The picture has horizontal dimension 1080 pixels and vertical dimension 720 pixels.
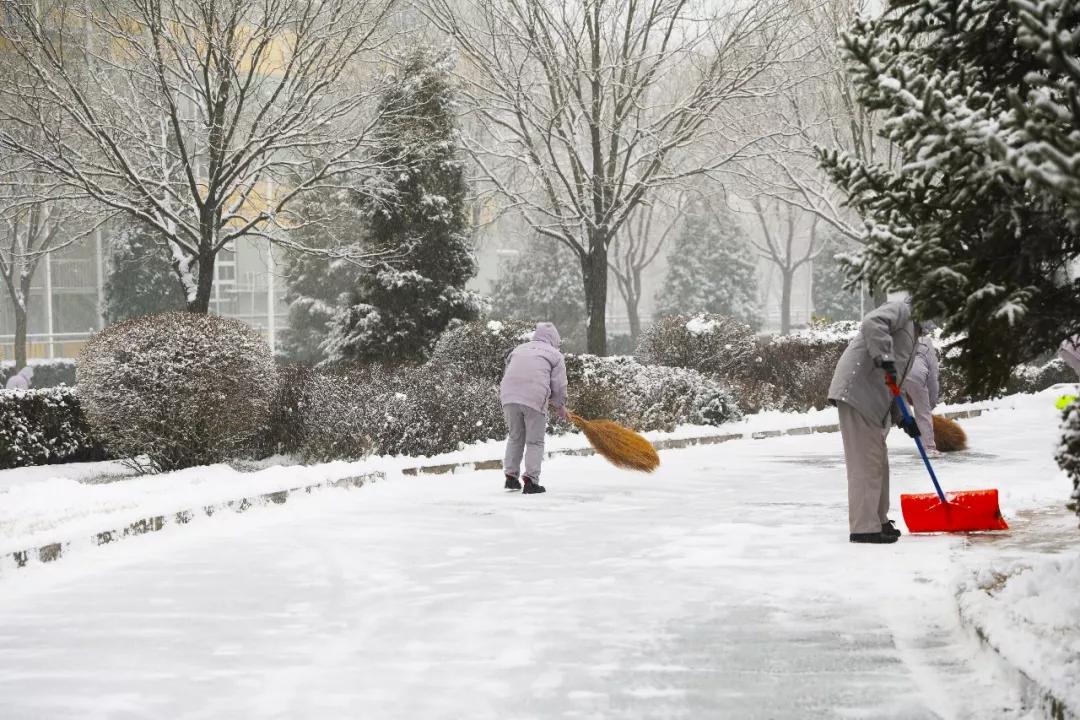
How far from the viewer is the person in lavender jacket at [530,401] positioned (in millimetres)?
13211

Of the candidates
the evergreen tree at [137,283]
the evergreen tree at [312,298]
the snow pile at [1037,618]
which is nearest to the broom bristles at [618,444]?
the snow pile at [1037,618]

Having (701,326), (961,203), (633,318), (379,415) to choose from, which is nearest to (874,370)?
(961,203)

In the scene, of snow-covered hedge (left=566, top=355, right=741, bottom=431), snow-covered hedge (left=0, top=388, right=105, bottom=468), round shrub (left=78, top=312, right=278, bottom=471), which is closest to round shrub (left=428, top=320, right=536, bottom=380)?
snow-covered hedge (left=566, top=355, right=741, bottom=431)

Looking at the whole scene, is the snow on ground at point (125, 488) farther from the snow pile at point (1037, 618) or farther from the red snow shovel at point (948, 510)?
the snow pile at point (1037, 618)

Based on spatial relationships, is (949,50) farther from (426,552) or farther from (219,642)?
(426,552)

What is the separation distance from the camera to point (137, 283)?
39.8m

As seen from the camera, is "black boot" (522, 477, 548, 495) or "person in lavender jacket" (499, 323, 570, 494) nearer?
"black boot" (522, 477, 548, 495)

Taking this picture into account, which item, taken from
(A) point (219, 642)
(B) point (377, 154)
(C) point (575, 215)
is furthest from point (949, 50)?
(C) point (575, 215)

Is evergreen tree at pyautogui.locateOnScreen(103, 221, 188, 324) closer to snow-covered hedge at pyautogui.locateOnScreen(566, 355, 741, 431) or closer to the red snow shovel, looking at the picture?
snow-covered hedge at pyautogui.locateOnScreen(566, 355, 741, 431)

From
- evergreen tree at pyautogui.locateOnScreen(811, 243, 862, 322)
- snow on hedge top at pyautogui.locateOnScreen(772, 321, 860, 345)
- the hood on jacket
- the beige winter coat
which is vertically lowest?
the beige winter coat

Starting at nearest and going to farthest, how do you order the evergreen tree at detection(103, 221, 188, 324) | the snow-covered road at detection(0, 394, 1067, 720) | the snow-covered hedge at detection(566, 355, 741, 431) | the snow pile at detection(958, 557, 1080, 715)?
the snow pile at detection(958, 557, 1080, 715), the snow-covered road at detection(0, 394, 1067, 720), the snow-covered hedge at detection(566, 355, 741, 431), the evergreen tree at detection(103, 221, 188, 324)

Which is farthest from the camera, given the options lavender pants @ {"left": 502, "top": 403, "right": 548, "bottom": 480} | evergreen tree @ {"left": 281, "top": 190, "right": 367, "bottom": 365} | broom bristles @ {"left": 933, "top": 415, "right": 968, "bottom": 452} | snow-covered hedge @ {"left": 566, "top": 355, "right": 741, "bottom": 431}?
evergreen tree @ {"left": 281, "top": 190, "right": 367, "bottom": 365}

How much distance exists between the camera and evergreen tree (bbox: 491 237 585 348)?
4788 cm

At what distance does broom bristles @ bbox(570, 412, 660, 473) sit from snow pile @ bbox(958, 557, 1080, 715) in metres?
7.08
